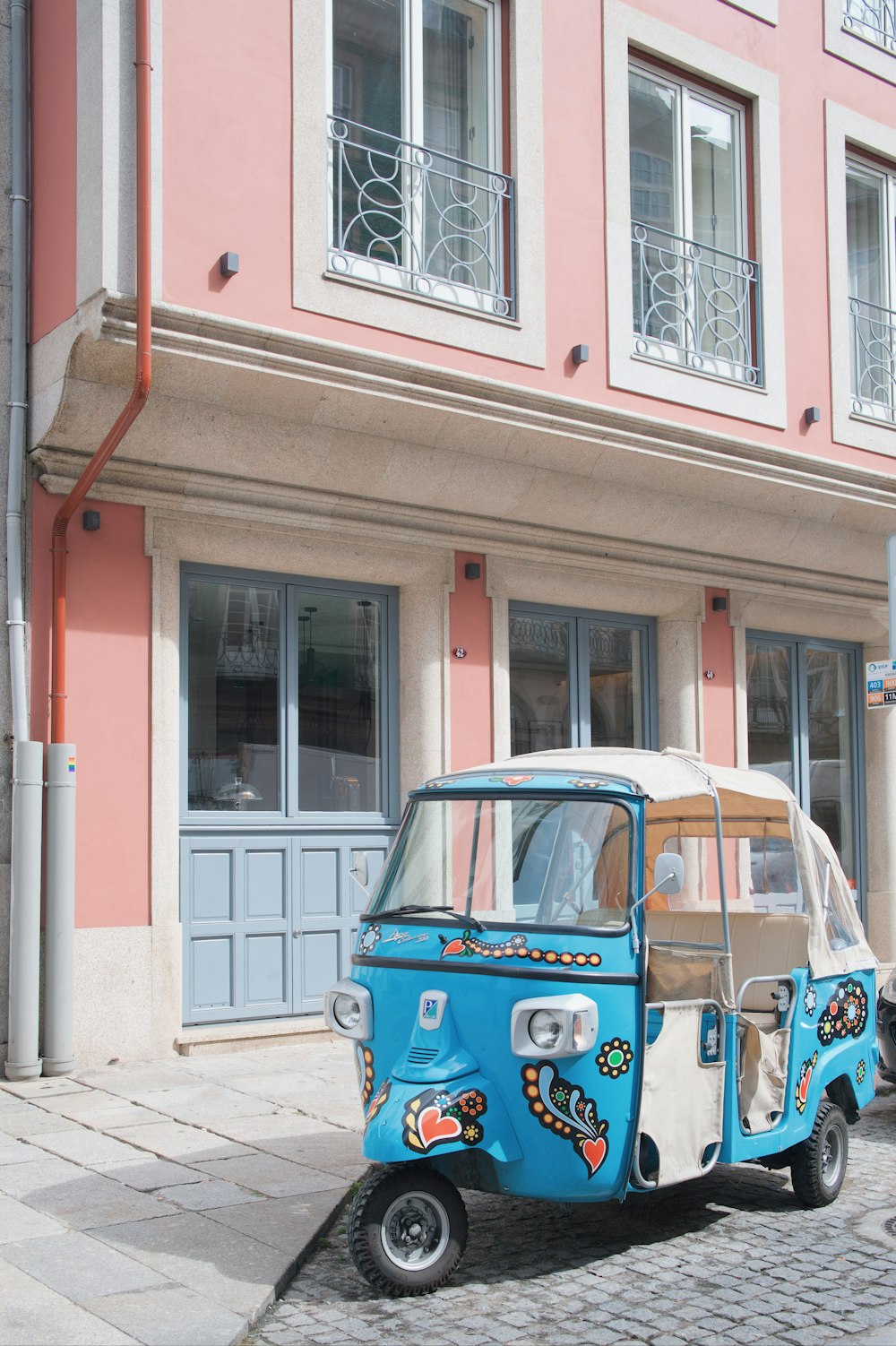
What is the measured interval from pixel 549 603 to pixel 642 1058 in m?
7.32

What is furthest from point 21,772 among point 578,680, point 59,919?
point 578,680

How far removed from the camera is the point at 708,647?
13.5 m

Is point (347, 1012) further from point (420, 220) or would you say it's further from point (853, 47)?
point (853, 47)

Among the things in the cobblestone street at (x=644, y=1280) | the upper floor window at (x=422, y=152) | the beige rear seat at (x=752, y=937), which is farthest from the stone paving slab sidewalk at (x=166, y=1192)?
the upper floor window at (x=422, y=152)

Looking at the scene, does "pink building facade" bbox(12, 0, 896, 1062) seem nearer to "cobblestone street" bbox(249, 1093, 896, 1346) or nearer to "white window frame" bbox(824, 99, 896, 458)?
"white window frame" bbox(824, 99, 896, 458)

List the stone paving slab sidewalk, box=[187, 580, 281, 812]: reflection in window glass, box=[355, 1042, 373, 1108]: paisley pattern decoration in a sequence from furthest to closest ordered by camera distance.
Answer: box=[187, 580, 281, 812]: reflection in window glass < box=[355, 1042, 373, 1108]: paisley pattern decoration < the stone paving slab sidewalk

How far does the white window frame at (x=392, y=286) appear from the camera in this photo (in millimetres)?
9820

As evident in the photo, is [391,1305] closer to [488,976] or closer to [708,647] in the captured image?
[488,976]

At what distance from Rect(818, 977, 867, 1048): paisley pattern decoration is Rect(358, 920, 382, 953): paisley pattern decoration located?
2.15 meters

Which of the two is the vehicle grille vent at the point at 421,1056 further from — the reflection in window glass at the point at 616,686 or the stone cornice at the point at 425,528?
the reflection in window glass at the point at 616,686

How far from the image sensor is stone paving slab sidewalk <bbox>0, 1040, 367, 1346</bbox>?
15.9 feet

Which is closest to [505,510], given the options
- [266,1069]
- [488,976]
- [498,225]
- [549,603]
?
[549,603]

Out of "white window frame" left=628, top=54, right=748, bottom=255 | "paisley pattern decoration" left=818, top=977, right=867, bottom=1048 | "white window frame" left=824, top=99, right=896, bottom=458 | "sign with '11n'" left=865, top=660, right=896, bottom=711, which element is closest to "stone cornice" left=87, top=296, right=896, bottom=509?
"white window frame" left=824, top=99, right=896, bottom=458

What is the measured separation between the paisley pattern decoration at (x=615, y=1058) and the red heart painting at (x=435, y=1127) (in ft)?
1.92
